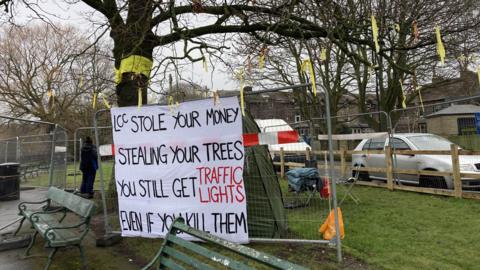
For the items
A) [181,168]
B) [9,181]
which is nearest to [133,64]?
[181,168]

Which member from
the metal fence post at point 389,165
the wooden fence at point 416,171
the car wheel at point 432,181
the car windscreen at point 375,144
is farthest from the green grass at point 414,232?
the car windscreen at point 375,144

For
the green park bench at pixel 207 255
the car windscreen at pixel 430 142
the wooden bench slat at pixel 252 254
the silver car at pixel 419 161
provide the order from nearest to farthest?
the wooden bench slat at pixel 252 254, the green park bench at pixel 207 255, the silver car at pixel 419 161, the car windscreen at pixel 430 142

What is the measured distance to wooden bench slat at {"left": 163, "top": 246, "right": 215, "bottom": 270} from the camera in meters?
3.12

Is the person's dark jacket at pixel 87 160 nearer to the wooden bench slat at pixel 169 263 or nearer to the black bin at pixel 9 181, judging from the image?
the black bin at pixel 9 181

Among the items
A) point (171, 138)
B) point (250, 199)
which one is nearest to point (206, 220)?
point (250, 199)

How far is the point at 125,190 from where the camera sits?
618 centimetres

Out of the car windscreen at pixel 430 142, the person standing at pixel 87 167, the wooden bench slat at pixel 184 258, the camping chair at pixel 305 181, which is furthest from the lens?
the person standing at pixel 87 167

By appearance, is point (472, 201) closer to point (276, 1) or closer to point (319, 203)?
point (319, 203)

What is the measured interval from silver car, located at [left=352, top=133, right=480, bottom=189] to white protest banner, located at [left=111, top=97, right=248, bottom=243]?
22.6 ft

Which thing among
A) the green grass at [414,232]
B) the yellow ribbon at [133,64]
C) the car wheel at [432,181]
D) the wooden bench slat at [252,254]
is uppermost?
the yellow ribbon at [133,64]

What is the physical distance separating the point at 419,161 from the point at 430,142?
0.96 meters

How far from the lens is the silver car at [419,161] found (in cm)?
965

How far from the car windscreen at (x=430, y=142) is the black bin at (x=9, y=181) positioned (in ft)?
34.9

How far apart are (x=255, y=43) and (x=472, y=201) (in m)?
6.10
